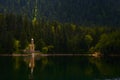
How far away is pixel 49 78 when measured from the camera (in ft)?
263

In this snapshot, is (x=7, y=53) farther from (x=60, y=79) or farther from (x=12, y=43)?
(x=60, y=79)

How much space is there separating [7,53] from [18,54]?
6090mm

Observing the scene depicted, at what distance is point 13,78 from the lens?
75062mm

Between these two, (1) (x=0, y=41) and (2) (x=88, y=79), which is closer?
(2) (x=88, y=79)

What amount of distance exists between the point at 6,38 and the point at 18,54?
479 inches

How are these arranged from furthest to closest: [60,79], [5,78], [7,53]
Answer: [7,53] < [60,79] < [5,78]

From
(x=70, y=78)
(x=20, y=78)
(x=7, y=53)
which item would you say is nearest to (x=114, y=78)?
(x=70, y=78)

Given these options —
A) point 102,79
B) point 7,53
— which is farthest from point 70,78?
point 7,53

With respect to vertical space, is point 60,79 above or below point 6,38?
below

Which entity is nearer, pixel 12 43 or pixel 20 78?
pixel 20 78

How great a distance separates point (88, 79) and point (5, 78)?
1908 centimetres

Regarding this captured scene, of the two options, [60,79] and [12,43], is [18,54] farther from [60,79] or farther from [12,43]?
[60,79]

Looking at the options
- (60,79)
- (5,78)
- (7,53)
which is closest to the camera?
(5,78)

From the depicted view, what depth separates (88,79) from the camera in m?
81.6
